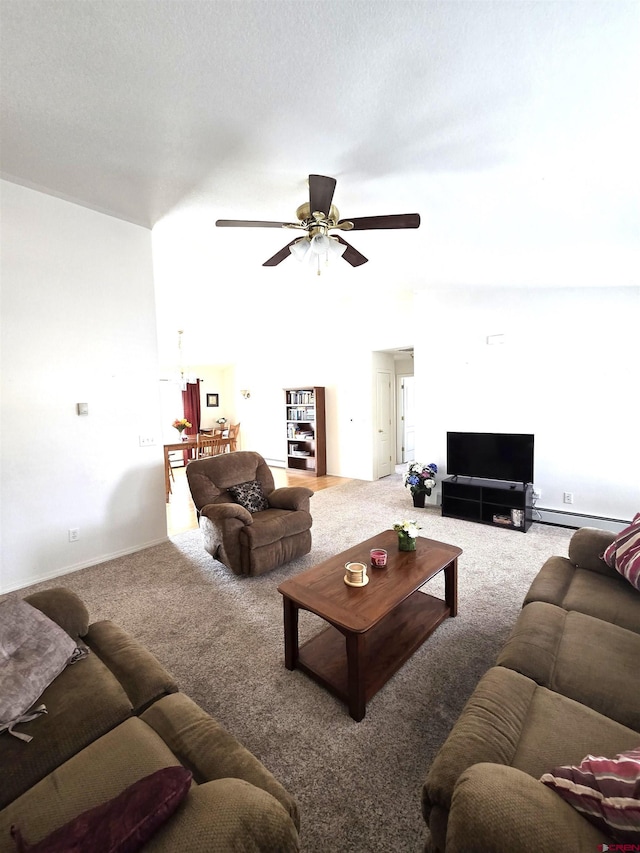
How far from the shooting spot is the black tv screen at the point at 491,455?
3.90 meters

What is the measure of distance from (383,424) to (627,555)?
476cm

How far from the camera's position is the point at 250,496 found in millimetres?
3350

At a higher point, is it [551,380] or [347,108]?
[347,108]

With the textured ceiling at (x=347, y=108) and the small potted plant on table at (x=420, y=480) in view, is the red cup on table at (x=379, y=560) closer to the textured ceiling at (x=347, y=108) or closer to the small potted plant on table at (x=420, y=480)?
the textured ceiling at (x=347, y=108)

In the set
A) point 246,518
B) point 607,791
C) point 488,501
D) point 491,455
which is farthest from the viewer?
point 491,455

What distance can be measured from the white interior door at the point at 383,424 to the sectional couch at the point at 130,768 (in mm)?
5275

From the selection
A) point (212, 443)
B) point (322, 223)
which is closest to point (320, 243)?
point (322, 223)

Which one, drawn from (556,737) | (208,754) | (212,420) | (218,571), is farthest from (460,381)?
(212,420)

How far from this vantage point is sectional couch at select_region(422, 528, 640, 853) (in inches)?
28.7

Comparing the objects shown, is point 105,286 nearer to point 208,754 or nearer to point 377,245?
point 377,245

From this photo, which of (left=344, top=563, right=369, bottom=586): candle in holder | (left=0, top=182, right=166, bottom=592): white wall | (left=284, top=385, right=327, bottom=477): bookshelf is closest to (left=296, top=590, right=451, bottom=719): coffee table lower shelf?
(left=344, top=563, right=369, bottom=586): candle in holder

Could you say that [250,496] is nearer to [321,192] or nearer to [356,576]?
[356,576]

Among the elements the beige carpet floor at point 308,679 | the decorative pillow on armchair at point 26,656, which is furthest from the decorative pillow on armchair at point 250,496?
the decorative pillow on armchair at point 26,656

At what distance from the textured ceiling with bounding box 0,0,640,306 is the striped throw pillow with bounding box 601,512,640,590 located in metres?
1.87
